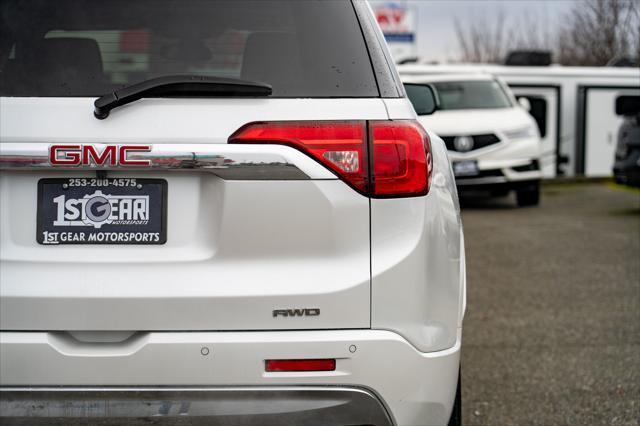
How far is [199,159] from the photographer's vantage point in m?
2.54

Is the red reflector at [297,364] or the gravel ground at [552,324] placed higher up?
the red reflector at [297,364]

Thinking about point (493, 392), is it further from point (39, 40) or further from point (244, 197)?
point (39, 40)

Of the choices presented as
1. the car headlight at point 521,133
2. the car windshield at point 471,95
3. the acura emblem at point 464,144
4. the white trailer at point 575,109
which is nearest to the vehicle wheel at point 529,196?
the car headlight at point 521,133

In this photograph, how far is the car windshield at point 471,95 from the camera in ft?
46.4

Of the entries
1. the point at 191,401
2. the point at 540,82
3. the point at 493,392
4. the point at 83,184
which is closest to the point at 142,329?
the point at 191,401

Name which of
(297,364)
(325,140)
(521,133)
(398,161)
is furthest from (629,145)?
(297,364)

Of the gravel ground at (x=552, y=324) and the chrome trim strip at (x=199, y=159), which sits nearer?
the chrome trim strip at (x=199, y=159)

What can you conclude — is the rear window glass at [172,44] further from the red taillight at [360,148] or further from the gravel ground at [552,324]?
the gravel ground at [552,324]

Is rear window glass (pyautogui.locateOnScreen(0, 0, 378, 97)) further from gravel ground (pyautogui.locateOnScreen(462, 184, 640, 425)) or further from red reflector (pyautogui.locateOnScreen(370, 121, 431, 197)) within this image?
gravel ground (pyautogui.locateOnScreen(462, 184, 640, 425))

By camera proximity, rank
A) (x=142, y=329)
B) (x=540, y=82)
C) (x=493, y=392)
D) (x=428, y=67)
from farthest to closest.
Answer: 1. (x=540, y=82)
2. (x=428, y=67)
3. (x=493, y=392)
4. (x=142, y=329)

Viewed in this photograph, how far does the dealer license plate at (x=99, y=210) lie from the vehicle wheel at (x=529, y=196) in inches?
452

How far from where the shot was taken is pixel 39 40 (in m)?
2.76

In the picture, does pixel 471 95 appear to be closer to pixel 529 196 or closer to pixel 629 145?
pixel 529 196

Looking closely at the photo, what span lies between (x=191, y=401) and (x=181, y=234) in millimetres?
451
